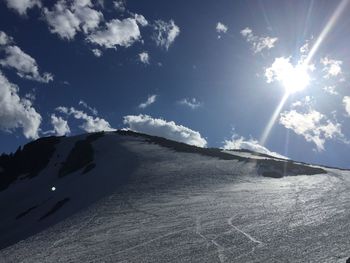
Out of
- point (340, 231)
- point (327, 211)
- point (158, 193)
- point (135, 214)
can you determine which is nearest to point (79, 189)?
point (158, 193)

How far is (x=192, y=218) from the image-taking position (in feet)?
71.6

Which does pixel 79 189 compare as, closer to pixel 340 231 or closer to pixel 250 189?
pixel 250 189

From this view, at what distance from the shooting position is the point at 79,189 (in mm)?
42969

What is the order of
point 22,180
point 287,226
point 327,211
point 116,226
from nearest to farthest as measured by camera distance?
point 287,226 < point 327,211 < point 116,226 < point 22,180

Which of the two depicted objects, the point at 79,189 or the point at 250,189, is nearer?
the point at 250,189

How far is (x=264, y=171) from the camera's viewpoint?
1711 inches

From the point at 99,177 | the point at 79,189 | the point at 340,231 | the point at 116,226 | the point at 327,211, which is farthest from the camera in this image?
the point at 99,177

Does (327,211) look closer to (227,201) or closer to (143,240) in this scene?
(227,201)

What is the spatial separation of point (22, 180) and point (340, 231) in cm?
6972

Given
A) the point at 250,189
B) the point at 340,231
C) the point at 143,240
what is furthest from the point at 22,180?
the point at 340,231

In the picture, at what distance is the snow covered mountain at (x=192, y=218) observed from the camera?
1495 cm

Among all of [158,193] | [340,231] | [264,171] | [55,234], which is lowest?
[55,234]

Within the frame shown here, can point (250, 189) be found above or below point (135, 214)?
above

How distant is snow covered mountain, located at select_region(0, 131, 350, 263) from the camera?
589 inches
